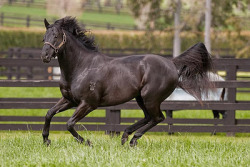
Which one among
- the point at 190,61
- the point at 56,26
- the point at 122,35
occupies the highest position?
the point at 56,26

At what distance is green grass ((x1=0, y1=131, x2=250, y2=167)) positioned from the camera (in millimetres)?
6219

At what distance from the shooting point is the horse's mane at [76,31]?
7.71 meters

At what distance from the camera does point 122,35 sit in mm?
33000

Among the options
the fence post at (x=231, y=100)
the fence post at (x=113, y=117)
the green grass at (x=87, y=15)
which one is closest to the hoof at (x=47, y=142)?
the fence post at (x=113, y=117)

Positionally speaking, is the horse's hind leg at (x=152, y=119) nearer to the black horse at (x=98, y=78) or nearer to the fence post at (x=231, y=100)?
the black horse at (x=98, y=78)

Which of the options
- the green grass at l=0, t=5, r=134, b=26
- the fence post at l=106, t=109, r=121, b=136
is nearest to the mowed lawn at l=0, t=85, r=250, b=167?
the fence post at l=106, t=109, r=121, b=136

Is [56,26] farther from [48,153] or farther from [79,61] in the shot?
[48,153]

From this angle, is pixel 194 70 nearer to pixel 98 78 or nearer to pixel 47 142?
pixel 98 78

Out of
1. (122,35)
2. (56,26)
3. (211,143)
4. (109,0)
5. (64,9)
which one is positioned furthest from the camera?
(109,0)

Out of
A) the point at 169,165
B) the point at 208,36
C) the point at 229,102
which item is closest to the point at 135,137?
the point at 169,165

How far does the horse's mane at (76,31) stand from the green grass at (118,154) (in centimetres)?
138

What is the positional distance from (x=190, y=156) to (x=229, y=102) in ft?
14.0

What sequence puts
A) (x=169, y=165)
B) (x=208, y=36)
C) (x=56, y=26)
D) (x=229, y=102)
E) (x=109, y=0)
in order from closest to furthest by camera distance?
1. (x=169, y=165)
2. (x=56, y=26)
3. (x=229, y=102)
4. (x=208, y=36)
5. (x=109, y=0)

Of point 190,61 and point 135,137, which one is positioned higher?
point 190,61
